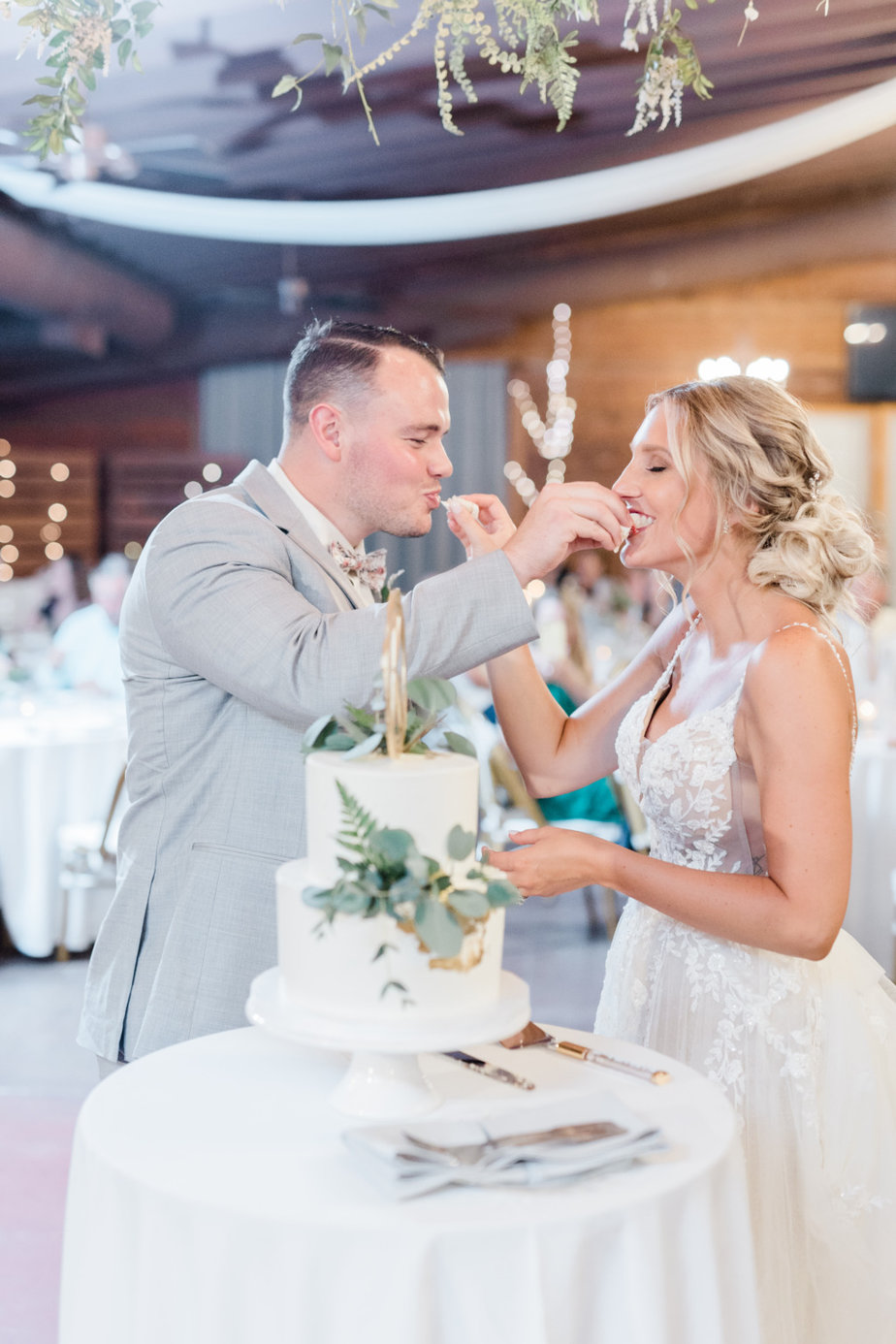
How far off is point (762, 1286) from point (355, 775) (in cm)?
107

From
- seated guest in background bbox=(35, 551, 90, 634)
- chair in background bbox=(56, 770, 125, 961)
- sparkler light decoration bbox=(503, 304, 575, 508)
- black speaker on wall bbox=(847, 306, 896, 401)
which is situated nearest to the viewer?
chair in background bbox=(56, 770, 125, 961)

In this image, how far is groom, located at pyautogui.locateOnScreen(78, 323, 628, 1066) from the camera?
176 cm

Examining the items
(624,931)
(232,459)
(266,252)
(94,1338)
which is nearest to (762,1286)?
(624,931)

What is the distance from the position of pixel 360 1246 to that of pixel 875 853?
404 cm

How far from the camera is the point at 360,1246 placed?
1.21 metres

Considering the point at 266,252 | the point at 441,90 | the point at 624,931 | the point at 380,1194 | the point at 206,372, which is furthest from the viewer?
the point at 206,372

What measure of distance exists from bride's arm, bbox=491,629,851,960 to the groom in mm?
328

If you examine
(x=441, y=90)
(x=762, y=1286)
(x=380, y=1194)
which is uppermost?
(x=441, y=90)

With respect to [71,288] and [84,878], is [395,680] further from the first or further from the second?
[71,288]

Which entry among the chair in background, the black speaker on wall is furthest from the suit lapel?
the black speaker on wall

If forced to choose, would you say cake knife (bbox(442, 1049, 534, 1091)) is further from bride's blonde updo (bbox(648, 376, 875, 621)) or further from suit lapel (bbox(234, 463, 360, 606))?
bride's blonde updo (bbox(648, 376, 875, 621))

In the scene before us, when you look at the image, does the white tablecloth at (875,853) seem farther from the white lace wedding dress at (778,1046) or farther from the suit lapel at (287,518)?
the suit lapel at (287,518)

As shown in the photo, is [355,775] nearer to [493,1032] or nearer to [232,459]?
[493,1032]

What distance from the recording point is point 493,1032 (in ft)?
4.35
